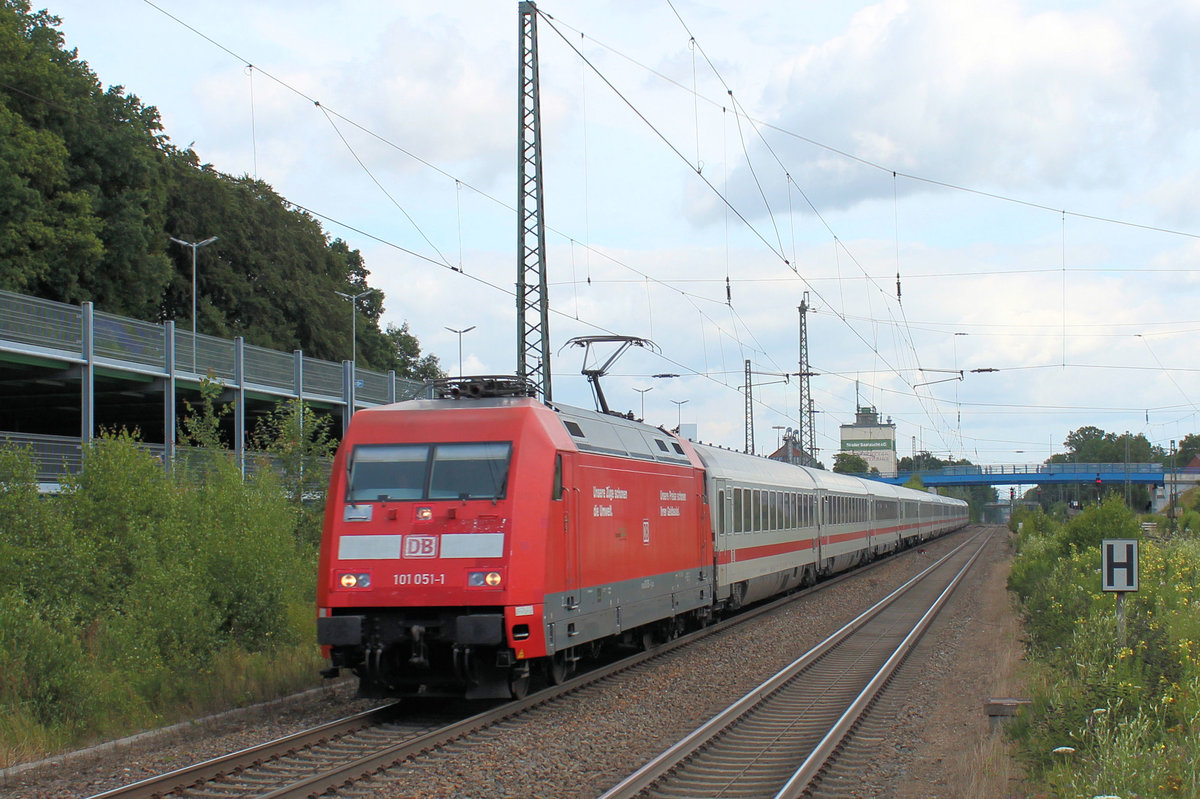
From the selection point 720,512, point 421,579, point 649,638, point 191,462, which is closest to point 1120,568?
point 421,579

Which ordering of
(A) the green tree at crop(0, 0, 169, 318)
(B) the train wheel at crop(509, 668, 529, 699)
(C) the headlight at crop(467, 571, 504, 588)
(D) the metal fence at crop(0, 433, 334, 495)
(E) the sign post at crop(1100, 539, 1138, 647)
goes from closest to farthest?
(E) the sign post at crop(1100, 539, 1138, 647)
(C) the headlight at crop(467, 571, 504, 588)
(B) the train wheel at crop(509, 668, 529, 699)
(D) the metal fence at crop(0, 433, 334, 495)
(A) the green tree at crop(0, 0, 169, 318)

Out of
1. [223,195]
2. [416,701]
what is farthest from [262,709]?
[223,195]

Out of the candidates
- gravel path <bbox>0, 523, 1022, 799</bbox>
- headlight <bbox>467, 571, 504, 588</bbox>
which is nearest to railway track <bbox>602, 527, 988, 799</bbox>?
gravel path <bbox>0, 523, 1022, 799</bbox>

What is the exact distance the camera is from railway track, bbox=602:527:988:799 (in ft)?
30.9

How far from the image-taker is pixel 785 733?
1168cm

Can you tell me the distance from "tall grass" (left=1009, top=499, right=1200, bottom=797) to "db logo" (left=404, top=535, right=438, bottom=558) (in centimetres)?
580

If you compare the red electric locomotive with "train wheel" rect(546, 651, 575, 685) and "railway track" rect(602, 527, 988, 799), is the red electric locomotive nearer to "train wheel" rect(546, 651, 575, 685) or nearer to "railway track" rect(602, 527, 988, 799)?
"train wheel" rect(546, 651, 575, 685)

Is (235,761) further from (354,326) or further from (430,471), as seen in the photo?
(354,326)

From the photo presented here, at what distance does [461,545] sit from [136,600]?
453 cm

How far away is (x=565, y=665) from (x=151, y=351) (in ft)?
65.0

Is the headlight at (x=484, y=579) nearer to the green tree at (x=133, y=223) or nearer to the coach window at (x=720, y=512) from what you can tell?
the coach window at (x=720, y=512)

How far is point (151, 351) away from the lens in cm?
2988

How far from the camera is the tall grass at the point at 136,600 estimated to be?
1122cm

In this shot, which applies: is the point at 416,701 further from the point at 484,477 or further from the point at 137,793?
the point at 137,793
